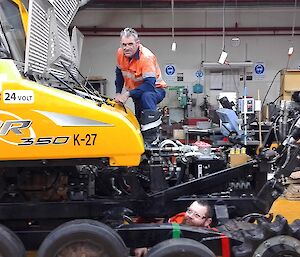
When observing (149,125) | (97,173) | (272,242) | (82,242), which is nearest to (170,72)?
(149,125)

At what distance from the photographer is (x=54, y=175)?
10.4 ft

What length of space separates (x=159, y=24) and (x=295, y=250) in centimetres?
1170

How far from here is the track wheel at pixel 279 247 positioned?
2842mm

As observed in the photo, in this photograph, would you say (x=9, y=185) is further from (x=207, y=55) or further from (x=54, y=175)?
(x=207, y=55)

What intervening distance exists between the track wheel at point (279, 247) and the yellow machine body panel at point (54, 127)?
2.92 feet

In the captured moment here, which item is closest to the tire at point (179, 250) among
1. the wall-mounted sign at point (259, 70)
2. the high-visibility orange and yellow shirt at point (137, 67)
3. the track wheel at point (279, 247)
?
the track wheel at point (279, 247)

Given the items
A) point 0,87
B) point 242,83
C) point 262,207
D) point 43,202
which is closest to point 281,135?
point 262,207

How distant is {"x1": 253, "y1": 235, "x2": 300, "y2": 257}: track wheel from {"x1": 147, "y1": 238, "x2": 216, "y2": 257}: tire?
13.0 inches

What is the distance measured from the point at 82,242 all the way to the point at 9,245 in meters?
0.40

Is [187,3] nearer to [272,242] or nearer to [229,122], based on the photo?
[229,122]

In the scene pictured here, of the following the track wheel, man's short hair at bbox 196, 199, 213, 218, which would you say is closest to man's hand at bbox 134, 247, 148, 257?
man's short hair at bbox 196, 199, 213, 218

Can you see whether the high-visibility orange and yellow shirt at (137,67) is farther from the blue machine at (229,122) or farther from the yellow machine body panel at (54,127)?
the blue machine at (229,122)

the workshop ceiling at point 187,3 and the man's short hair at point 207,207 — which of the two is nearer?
the man's short hair at point 207,207

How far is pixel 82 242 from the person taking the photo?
9.06 ft
